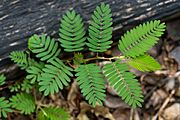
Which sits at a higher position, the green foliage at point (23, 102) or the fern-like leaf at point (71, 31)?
the fern-like leaf at point (71, 31)

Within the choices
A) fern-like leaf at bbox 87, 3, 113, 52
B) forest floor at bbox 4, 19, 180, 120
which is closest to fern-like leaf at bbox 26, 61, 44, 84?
fern-like leaf at bbox 87, 3, 113, 52

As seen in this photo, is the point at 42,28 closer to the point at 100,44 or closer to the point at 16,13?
the point at 16,13

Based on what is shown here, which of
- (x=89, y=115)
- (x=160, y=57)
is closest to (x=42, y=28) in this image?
(x=89, y=115)

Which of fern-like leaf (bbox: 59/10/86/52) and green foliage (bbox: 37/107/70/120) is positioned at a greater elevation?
fern-like leaf (bbox: 59/10/86/52)

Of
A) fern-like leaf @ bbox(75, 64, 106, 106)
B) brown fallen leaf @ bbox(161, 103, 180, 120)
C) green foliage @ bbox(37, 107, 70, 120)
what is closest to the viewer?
fern-like leaf @ bbox(75, 64, 106, 106)

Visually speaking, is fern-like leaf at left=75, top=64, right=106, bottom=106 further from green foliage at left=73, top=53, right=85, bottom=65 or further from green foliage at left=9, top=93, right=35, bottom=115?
green foliage at left=9, top=93, right=35, bottom=115

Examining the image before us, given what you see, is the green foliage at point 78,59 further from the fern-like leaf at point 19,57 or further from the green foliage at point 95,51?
the fern-like leaf at point 19,57

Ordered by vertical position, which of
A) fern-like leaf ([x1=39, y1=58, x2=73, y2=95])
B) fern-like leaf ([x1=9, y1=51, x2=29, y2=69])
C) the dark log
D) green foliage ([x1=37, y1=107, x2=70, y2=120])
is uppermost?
the dark log

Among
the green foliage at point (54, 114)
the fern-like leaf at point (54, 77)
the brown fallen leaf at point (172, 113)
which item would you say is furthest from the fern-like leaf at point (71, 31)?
the brown fallen leaf at point (172, 113)
